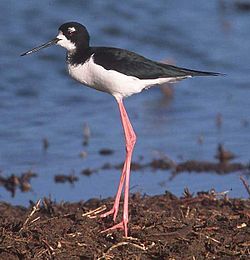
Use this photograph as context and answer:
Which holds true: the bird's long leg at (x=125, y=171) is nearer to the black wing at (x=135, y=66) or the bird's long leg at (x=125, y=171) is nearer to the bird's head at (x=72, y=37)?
the black wing at (x=135, y=66)

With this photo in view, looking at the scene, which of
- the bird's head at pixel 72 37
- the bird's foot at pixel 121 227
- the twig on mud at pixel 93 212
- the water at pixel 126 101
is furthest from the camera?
the water at pixel 126 101

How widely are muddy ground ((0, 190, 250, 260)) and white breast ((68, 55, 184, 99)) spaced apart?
87cm

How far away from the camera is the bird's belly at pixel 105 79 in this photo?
25.3 ft

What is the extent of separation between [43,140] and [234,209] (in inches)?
141

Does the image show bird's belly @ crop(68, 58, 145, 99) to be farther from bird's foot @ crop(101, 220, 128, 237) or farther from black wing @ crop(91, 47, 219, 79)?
bird's foot @ crop(101, 220, 128, 237)

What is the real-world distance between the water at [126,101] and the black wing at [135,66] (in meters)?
1.46

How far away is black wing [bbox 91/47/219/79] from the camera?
7781 millimetres

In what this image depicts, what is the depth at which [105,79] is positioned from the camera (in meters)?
7.73

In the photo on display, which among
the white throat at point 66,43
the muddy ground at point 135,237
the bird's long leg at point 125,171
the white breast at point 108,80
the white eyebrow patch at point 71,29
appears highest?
the white eyebrow patch at point 71,29

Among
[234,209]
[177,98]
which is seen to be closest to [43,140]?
[177,98]

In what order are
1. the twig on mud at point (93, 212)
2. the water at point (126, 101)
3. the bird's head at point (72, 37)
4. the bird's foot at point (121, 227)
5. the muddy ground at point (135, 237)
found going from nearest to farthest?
the muddy ground at point (135, 237) → the bird's foot at point (121, 227) → the twig on mud at point (93, 212) → the bird's head at point (72, 37) → the water at point (126, 101)

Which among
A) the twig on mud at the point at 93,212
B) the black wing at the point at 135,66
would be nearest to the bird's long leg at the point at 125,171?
the twig on mud at the point at 93,212

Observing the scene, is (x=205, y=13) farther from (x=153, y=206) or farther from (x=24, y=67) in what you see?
(x=153, y=206)

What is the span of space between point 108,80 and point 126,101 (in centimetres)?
528
